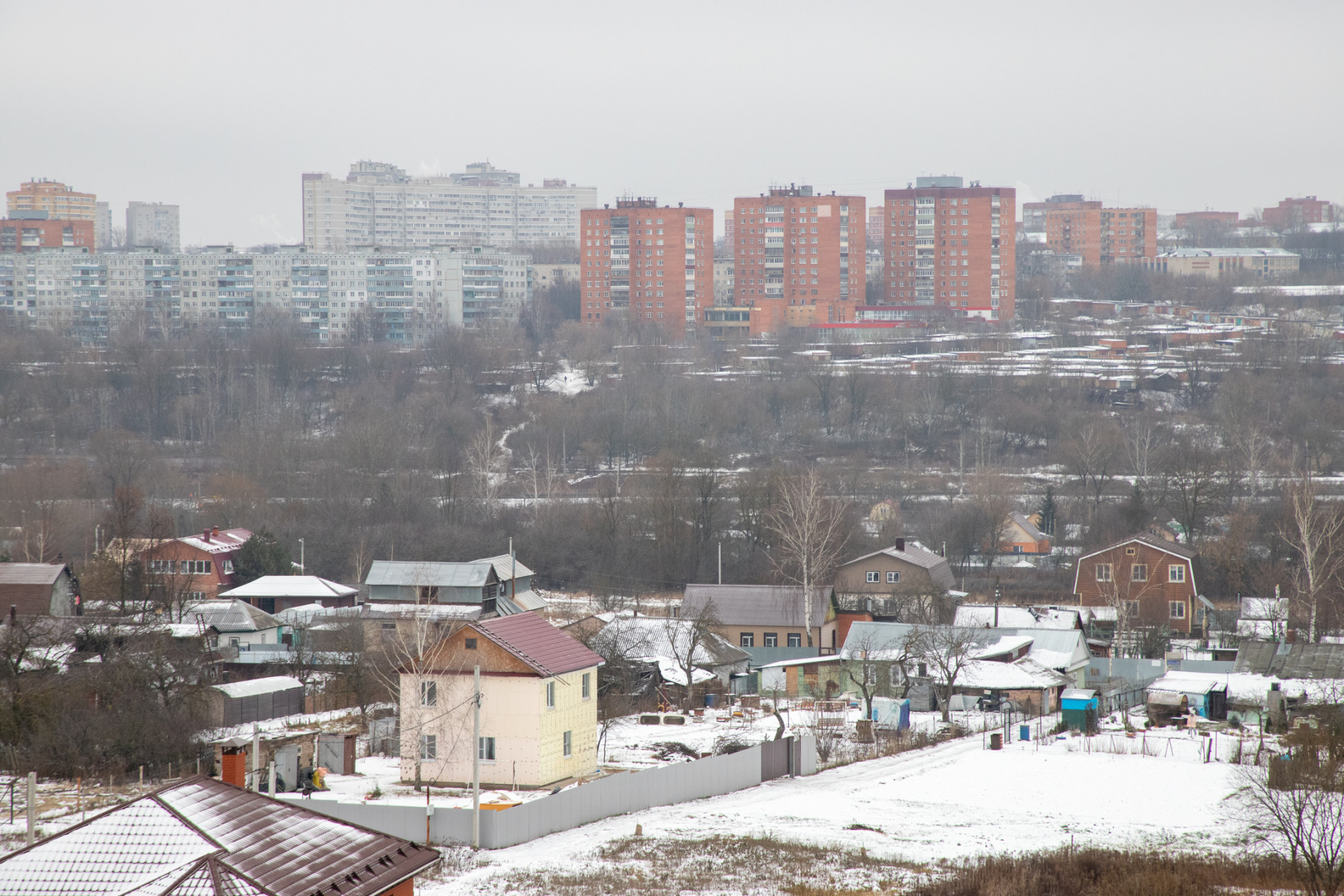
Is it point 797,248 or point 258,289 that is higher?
point 797,248

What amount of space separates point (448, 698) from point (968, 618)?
15.8 metres

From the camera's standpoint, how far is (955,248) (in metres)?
95.6

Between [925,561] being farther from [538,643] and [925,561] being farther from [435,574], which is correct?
[538,643]

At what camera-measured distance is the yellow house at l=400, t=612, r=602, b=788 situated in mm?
17016

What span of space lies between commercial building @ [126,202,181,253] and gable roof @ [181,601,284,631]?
453ft

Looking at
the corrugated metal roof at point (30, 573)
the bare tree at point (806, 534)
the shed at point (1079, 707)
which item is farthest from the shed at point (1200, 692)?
the corrugated metal roof at point (30, 573)

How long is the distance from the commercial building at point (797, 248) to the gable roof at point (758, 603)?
6233cm

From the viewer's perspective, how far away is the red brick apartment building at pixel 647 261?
92625 mm

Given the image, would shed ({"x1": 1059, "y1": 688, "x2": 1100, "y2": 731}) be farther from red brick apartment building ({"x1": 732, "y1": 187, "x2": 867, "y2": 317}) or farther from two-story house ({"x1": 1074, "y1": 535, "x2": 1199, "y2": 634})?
red brick apartment building ({"x1": 732, "y1": 187, "x2": 867, "y2": 317})

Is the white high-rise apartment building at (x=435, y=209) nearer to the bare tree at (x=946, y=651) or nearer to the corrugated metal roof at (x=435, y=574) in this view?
the corrugated metal roof at (x=435, y=574)

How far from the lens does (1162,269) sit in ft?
383

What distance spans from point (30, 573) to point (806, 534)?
1763cm

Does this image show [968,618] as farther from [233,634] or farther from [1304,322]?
[1304,322]

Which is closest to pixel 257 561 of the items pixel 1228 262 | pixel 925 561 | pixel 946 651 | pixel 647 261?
pixel 925 561
